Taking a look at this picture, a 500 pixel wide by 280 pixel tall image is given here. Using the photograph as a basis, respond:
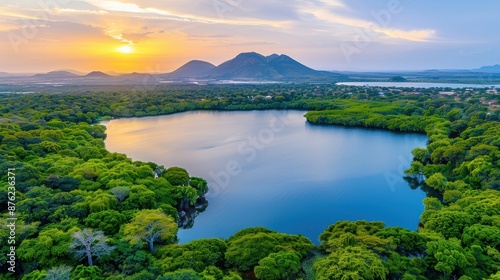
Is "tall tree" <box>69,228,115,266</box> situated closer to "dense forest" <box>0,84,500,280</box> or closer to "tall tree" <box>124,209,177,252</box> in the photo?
"dense forest" <box>0,84,500,280</box>

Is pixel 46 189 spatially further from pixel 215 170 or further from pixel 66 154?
pixel 215 170

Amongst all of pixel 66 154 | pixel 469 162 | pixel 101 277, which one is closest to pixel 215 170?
pixel 66 154

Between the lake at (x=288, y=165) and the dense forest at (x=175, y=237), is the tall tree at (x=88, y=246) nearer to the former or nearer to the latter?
the dense forest at (x=175, y=237)

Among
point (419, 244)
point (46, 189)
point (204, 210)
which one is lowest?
point (204, 210)

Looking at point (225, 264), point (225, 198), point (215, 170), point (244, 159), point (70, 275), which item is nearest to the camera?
point (70, 275)

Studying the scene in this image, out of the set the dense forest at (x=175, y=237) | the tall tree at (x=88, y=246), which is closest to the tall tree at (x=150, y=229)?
the dense forest at (x=175, y=237)

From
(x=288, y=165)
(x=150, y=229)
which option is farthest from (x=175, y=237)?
(x=288, y=165)

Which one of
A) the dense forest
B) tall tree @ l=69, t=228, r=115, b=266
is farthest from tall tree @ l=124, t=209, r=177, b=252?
tall tree @ l=69, t=228, r=115, b=266

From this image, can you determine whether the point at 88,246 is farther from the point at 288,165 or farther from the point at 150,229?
the point at 288,165
